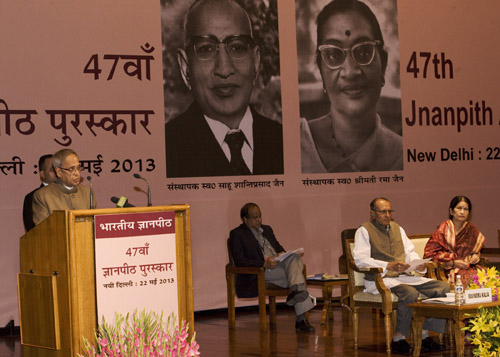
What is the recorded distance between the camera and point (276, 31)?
31.9ft

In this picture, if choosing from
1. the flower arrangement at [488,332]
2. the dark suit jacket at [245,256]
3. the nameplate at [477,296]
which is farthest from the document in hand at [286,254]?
the flower arrangement at [488,332]

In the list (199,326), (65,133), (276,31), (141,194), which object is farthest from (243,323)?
(276,31)

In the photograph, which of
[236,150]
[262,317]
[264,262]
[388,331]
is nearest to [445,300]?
[388,331]

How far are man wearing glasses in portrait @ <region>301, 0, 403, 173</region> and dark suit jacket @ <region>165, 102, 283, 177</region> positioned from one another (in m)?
0.45

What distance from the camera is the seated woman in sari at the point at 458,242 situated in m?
7.24

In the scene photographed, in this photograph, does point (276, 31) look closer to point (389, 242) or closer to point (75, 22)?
point (75, 22)

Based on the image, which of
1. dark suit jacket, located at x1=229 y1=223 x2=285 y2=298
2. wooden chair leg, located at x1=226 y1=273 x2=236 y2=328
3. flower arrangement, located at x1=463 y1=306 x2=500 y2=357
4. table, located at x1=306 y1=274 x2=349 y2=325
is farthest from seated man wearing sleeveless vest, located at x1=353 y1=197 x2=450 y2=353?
flower arrangement, located at x1=463 y1=306 x2=500 y2=357

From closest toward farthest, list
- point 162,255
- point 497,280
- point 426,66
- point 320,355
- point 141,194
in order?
point 497,280
point 162,255
point 320,355
point 141,194
point 426,66

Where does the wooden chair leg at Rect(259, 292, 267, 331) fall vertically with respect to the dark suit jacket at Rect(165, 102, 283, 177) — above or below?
below

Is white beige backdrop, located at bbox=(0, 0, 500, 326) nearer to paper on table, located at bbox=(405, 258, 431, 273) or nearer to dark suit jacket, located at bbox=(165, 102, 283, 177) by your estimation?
dark suit jacket, located at bbox=(165, 102, 283, 177)

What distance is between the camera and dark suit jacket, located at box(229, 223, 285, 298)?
8344 mm

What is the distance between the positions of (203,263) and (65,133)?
6.44 ft

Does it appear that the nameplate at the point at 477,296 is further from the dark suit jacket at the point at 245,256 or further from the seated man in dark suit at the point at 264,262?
the dark suit jacket at the point at 245,256

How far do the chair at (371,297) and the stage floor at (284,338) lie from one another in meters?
0.19
